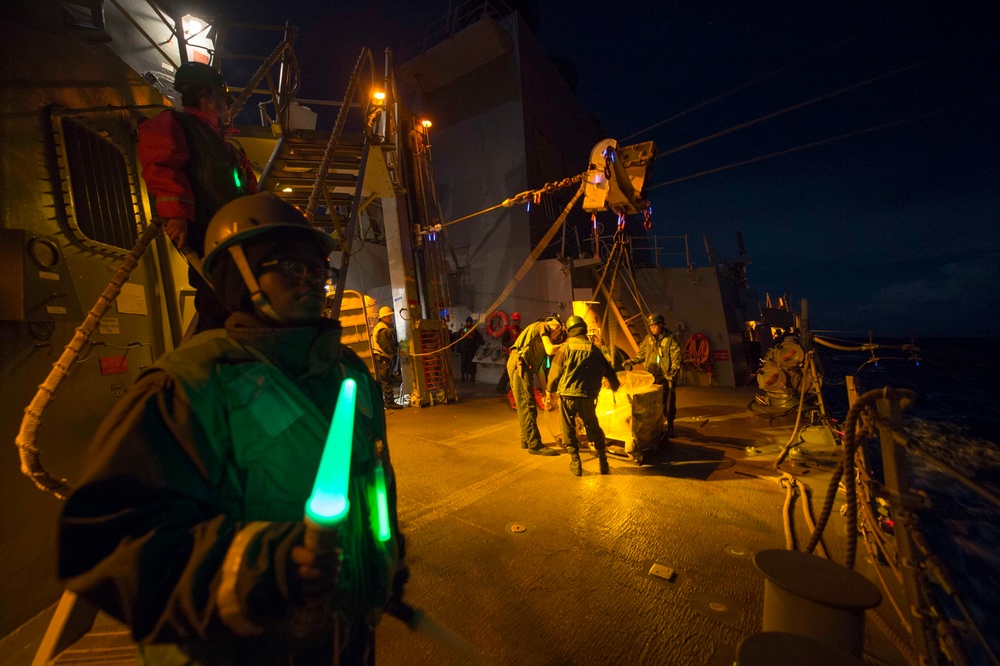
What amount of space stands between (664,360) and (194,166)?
7.05 metres

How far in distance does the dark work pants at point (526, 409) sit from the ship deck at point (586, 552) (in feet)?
1.00

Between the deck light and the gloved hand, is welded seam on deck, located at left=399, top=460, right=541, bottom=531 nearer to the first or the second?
the gloved hand

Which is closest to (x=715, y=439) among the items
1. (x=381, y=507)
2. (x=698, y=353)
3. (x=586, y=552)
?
(x=586, y=552)

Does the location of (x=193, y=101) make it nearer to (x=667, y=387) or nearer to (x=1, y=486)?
(x=1, y=486)

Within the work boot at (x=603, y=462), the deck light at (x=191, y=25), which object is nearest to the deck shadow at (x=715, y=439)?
the work boot at (x=603, y=462)

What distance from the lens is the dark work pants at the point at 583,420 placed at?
5568 mm

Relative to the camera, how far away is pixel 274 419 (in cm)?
128

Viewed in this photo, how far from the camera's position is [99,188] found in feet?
11.4

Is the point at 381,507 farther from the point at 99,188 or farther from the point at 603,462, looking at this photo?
the point at 603,462

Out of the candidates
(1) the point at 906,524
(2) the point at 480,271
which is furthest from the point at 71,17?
(2) the point at 480,271

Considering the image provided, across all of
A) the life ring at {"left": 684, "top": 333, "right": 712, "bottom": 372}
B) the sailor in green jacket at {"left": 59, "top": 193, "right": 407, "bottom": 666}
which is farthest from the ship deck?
the life ring at {"left": 684, "top": 333, "right": 712, "bottom": 372}

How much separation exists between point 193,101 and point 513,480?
16.1 feet

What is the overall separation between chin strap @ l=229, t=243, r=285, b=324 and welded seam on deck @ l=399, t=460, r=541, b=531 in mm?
3502

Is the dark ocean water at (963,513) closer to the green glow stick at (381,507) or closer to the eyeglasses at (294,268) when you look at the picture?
the green glow stick at (381,507)
